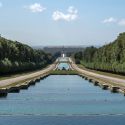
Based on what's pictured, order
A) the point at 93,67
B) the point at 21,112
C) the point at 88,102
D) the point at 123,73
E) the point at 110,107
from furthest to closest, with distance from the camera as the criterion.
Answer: the point at 93,67 < the point at 123,73 < the point at 88,102 < the point at 110,107 < the point at 21,112

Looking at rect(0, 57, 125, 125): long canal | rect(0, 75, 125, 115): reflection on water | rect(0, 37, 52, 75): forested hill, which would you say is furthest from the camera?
rect(0, 37, 52, 75): forested hill

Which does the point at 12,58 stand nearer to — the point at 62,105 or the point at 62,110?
the point at 62,105

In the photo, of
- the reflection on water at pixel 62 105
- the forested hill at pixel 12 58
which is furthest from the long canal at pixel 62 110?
the forested hill at pixel 12 58

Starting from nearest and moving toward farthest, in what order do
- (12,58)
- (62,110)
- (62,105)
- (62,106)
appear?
(62,110) < (62,106) < (62,105) < (12,58)

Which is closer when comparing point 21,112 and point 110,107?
point 21,112

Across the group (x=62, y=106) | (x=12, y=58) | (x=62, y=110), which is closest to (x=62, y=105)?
(x=62, y=106)

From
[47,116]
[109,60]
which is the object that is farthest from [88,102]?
[109,60]

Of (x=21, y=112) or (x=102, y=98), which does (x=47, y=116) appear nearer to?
(x=21, y=112)

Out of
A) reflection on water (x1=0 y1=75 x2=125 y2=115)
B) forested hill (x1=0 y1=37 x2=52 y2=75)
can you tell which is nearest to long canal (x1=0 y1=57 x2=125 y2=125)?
reflection on water (x1=0 y1=75 x2=125 y2=115)

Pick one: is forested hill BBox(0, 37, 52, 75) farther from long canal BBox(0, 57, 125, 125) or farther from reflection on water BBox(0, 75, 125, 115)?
long canal BBox(0, 57, 125, 125)

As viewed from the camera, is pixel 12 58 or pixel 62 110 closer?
pixel 62 110

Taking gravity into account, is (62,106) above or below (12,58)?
below
